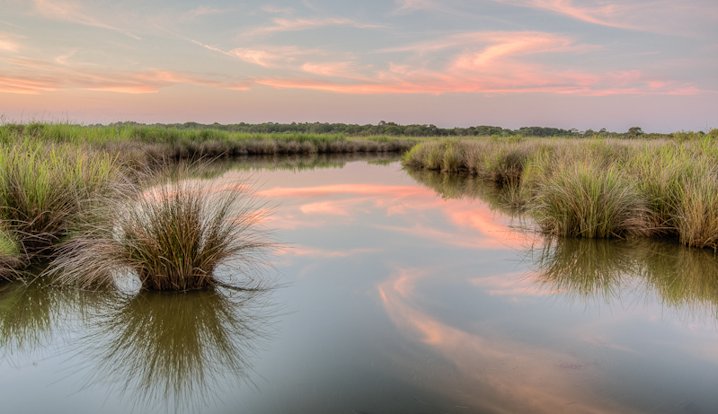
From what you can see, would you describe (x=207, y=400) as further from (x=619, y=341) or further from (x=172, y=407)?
(x=619, y=341)

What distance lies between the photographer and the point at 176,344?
3.15m

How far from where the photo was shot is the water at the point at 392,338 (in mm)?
2596

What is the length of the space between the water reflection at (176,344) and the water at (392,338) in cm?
1

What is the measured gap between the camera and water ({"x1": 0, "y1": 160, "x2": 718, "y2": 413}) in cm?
260

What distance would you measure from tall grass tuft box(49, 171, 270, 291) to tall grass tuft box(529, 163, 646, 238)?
410cm

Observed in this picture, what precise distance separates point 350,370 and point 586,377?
1.30m

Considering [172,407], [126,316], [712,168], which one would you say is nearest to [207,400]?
[172,407]

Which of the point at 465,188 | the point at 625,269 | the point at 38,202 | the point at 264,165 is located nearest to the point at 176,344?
the point at 38,202

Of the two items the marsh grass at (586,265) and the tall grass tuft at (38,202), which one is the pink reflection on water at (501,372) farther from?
the tall grass tuft at (38,202)

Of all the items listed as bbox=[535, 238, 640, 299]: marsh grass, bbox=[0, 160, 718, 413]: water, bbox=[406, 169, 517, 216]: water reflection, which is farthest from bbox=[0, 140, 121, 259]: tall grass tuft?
bbox=[406, 169, 517, 216]: water reflection

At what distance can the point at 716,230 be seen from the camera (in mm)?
5582

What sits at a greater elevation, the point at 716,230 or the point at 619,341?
the point at 716,230

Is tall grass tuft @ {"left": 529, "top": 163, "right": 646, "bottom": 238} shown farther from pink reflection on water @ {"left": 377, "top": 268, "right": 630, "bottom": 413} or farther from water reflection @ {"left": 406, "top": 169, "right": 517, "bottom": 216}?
pink reflection on water @ {"left": 377, "top": 268, "right": 630, "bottom": 413}

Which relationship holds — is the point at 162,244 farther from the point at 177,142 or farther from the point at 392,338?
the point at 177,142
